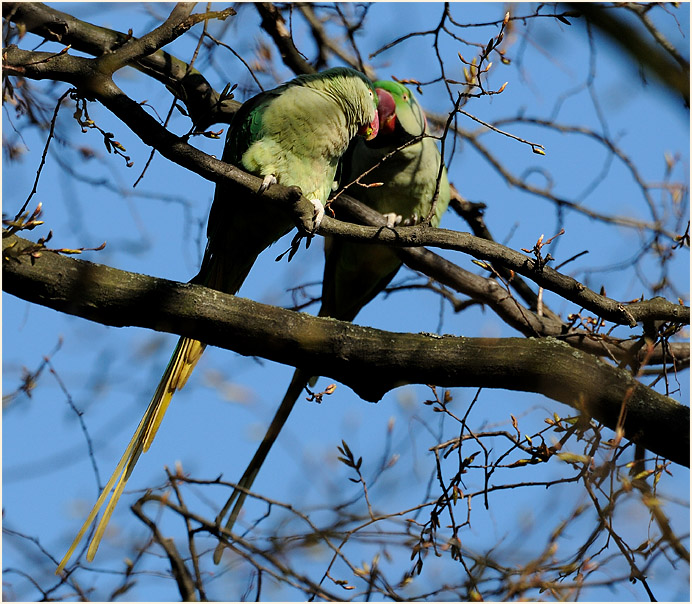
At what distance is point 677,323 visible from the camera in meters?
2.21

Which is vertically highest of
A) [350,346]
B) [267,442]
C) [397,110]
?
[397,110]

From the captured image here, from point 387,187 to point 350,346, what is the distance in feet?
7.37

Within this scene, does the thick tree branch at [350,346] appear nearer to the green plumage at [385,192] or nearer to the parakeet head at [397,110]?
the green plumage at [385,192]

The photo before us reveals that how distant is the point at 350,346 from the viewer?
1922 mm

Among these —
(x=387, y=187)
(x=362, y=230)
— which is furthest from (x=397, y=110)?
(x=362, y=230)

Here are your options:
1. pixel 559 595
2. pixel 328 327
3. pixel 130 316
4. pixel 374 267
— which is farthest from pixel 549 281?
pixel 374 267

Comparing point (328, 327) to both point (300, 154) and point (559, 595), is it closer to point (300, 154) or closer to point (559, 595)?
point (559, 595)

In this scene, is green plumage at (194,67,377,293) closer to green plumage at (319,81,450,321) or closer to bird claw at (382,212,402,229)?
green plumage at (319,81,450,321)

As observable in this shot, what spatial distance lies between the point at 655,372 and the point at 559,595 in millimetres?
1275

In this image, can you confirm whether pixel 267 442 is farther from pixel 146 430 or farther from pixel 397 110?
pixel 397 110

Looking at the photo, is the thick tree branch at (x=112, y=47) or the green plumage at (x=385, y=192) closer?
the thick tree branch at (x=112, y=47)

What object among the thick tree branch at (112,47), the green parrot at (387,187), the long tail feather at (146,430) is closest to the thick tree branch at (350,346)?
the thick tree branch at (112,47)

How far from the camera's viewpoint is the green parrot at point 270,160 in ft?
9.78

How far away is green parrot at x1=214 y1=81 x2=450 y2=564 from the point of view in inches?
157
